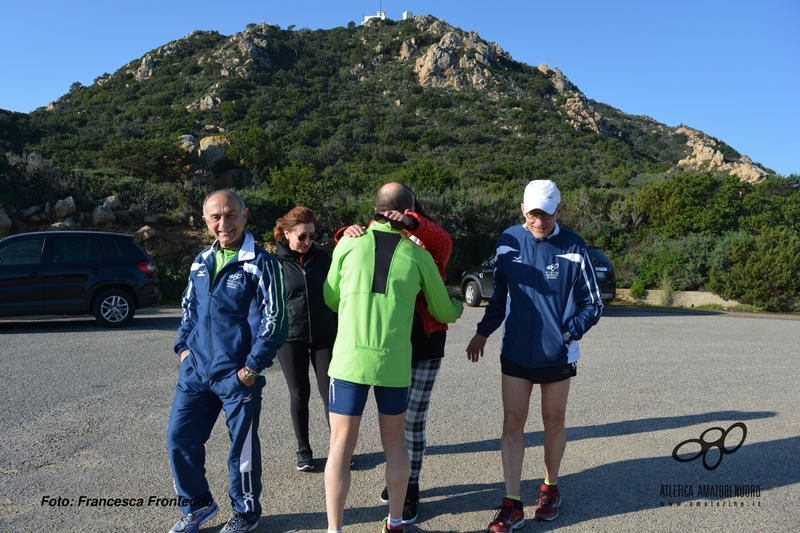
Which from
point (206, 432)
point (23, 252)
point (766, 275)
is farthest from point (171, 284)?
point (766, 275)

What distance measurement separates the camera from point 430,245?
11.6 feet

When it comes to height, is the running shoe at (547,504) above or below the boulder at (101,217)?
below

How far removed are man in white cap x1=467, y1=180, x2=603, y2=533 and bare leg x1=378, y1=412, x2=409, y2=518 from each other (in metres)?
0.70

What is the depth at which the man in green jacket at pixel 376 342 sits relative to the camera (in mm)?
3033

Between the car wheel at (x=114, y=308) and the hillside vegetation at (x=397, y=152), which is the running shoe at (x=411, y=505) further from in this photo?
the hillside vegetation at (x=397, y=152)

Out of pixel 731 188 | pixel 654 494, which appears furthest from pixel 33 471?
pixel 731 188

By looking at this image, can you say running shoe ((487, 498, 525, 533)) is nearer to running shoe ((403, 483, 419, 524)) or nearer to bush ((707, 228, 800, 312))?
running shoe ((403, 483, 419, 524))

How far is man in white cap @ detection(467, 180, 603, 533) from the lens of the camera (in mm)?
3582

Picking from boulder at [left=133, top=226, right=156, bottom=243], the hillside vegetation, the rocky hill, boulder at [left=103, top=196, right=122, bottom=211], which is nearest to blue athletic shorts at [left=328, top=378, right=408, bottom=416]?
the hillside vegetation

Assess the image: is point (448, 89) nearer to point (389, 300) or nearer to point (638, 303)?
point (638, 303)

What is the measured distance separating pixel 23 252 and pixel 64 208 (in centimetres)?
719

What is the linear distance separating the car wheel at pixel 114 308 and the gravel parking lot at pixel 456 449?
182 centimetres

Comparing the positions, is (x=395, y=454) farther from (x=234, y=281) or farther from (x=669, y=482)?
(x=669, y=482)

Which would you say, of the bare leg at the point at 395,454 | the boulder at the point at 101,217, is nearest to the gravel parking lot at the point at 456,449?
the bare leg at the point at 395,454
